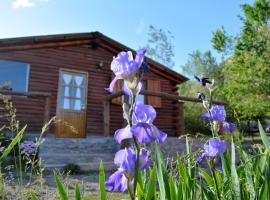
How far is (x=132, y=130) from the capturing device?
3.10 feet

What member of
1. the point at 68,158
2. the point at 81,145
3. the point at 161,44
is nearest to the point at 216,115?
the point at 68,158

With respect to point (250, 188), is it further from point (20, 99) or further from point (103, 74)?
point (103, 74)

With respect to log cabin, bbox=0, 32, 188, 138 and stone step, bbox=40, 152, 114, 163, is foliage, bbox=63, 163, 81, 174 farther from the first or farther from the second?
log cabin, bbox=0, 32, 188, 138

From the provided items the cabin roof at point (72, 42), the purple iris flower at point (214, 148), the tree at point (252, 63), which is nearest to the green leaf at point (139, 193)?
the purple iris flower at point (214, 148)

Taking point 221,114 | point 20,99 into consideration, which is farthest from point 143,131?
point 20,99

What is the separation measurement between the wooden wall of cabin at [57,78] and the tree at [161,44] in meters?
29.7

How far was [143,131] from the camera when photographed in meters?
0.95

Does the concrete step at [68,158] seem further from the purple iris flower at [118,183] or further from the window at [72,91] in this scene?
the purple iris flower at [118,183]

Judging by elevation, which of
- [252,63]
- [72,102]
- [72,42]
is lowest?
[72,102]

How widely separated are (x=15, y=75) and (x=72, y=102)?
2.02 meters

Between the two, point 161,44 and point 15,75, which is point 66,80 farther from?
point 161,44

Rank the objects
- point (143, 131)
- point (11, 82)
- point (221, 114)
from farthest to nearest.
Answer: point (11, 82)
point (221, 114)
point (143, 131)

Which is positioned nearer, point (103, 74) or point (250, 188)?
point (250, 188)

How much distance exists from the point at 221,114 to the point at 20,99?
9.56 m
